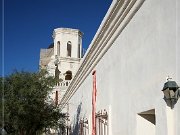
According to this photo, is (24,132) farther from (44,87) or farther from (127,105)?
(127,105)

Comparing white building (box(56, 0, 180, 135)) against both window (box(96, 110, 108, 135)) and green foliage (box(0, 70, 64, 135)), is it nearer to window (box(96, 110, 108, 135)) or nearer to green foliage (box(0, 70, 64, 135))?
window (box(96, 110, 108, 135))

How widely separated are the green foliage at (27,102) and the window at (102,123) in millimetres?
3863

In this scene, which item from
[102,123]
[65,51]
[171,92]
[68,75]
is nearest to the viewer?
[171,92]

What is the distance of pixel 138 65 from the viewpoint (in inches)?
256

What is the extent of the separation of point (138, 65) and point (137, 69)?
0.31 feet

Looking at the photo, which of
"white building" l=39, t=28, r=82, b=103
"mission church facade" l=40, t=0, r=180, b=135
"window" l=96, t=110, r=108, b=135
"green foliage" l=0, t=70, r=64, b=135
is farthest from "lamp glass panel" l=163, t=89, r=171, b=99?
"white building" l=39, t=28, r=82, b=103

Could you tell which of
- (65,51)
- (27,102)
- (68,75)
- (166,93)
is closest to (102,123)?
(27,102)

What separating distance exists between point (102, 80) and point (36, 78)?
193 inches

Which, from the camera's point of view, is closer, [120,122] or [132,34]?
[132,34]

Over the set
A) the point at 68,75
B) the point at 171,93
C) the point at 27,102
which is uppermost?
the point at 68,75

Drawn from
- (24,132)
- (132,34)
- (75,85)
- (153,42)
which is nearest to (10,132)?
(24,132)

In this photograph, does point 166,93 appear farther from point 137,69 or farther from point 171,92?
point 137,69

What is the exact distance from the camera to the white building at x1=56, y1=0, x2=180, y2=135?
16.8 feet

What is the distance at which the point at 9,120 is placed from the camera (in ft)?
45.7
